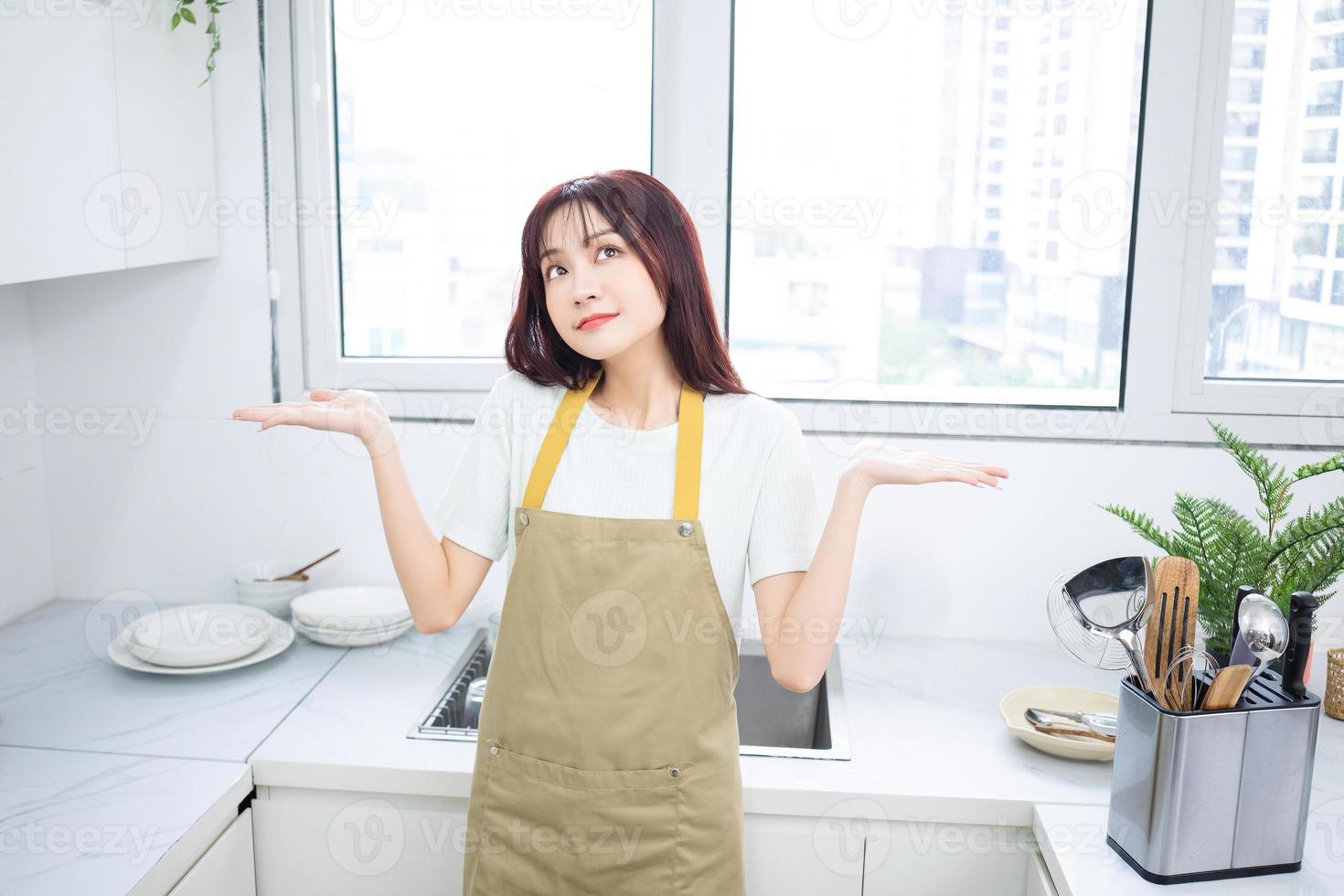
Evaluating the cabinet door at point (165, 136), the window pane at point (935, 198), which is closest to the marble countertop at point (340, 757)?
the window pane at point (935, 198)

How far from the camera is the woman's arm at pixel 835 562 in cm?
112

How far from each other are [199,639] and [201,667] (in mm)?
93

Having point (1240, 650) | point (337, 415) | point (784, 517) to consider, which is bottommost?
point (1240, 650)

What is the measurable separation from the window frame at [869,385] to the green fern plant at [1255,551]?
0.43 metres

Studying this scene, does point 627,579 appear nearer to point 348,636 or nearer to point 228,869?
point 228,869

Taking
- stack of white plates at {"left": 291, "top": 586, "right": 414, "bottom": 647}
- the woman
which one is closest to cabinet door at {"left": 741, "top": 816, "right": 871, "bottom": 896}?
the woman

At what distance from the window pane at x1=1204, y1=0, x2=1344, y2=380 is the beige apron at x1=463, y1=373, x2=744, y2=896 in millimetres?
1059

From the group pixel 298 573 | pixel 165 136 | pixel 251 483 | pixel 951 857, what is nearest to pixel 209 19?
pixel 165 136

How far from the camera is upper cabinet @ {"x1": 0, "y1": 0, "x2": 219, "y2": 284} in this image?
130 centimetres

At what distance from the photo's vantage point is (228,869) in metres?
1.31

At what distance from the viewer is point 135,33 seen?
5.05 feet

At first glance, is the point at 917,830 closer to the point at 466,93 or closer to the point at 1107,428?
the point at 1107,428

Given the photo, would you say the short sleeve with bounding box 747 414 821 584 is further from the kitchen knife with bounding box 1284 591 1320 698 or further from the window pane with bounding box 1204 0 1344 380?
the window pane with bounding box 1204 0 1344 380

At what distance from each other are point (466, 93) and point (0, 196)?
75cm
